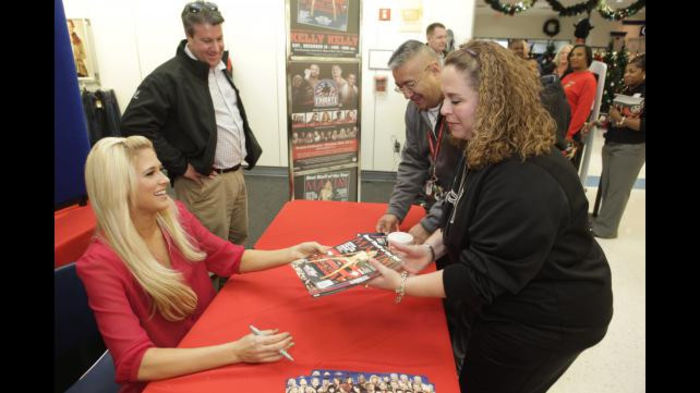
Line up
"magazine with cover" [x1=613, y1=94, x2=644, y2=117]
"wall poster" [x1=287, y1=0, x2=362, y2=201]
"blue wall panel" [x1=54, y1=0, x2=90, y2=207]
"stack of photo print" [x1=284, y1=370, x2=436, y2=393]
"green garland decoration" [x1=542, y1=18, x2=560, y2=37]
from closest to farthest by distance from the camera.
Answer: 1. "stack of photo print" [x1=284, y1=370, x2=436, y2=393]
2. "blue wall panel" [x1=54, y1=0, x2=90, y2=207]
3. "wall poster" [x1=287, y1=0, x2=362, y2=201]
4. "magazine with cover" [x1=613, y1=94, x2=644, y2=117]
5. "green garland decoration" [x1=542, y1=18, x2=560, y2=37]

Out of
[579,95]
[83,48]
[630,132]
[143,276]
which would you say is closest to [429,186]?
[143,276]

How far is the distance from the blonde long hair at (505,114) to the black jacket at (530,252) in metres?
0.04

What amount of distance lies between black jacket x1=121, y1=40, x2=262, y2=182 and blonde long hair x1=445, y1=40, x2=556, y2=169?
5.85 ft

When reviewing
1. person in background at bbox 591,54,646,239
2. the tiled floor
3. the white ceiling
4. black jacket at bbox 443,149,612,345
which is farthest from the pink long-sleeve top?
the white ceiling

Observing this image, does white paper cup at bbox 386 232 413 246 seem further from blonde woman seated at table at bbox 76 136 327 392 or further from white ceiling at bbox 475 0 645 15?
white ceiling at bbox 475 0 645 15

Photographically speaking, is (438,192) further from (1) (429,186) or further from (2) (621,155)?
(2) (621,155)

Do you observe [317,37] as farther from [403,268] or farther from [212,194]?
[403,268]

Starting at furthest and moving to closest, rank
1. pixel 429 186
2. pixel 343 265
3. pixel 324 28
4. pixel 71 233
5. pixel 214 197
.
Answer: pixel 324 28
pixel 214 197
pixel 429 186
pixel 71 233
pixel 343 265

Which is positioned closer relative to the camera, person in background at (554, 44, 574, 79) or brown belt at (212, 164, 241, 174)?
brown belt at (212, 164, 241, 174)

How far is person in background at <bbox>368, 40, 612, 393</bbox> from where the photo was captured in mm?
1100

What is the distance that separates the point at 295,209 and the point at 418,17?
354 centimetres

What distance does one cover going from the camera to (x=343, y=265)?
1493 millimetres

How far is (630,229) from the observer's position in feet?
13.9

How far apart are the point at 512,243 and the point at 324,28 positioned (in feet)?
8.77
